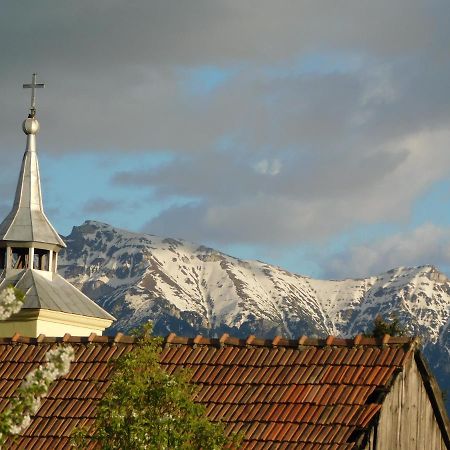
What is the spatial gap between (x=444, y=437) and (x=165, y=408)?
281 inches

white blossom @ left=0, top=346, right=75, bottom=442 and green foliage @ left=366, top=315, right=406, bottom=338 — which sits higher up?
green foliage @ left=366, top=315, right=406, bottom=338

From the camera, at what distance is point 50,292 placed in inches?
1781

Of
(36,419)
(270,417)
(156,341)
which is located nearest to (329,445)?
(270,417)

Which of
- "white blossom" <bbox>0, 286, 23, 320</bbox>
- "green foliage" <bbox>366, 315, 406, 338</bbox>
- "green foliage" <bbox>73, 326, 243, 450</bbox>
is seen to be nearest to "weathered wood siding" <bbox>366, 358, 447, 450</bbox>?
"green foliage" <bbox>73, 326, 243, 450</bbox>

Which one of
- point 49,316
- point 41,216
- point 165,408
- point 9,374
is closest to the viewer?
point 165,408

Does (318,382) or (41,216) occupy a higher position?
(41,216)

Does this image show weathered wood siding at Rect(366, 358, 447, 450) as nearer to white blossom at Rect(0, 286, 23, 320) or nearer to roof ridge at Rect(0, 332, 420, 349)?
roof ridge at Rect(0, 332, 420, 349)

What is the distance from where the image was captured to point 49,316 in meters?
43.8

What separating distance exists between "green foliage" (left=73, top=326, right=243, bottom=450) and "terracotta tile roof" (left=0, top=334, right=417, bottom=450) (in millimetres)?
3339

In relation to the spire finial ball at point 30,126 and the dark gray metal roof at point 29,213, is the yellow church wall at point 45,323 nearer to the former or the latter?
the dark gray metal roof at point 29,213

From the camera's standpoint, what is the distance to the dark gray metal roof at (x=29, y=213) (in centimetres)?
4638

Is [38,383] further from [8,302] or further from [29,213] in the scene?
[29,213]

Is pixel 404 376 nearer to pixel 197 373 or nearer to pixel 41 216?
pixel 197 373

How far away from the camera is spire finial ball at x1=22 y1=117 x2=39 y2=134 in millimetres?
49344
